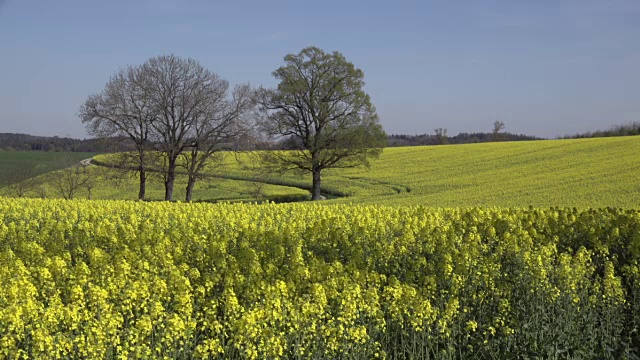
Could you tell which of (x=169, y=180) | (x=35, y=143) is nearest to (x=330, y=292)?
(x=169, y=180)

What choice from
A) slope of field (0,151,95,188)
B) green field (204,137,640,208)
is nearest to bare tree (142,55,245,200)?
green field (204,137,640,208)

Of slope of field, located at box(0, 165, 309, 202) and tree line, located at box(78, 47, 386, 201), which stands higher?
tree line, located at box(78, 47, 386, 201)

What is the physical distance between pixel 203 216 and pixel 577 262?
9.40 metres

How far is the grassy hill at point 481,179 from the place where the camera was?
25.8 m

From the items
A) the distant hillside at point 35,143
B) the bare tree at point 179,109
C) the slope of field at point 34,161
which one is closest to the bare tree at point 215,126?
the bare tree at point 179,109

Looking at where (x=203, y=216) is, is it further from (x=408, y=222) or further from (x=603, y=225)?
(x=603, y=225)

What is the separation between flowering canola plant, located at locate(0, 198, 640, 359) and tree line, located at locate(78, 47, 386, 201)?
2324cm

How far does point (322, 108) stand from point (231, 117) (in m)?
6.50

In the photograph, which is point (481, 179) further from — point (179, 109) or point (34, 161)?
point (34, 161)

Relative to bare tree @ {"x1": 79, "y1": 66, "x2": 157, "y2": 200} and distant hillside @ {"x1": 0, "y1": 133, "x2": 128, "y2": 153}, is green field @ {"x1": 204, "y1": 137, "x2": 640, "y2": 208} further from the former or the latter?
distant hillside @ {"x1": 0, "y1": 133, "x2": 128, "y2": 153}

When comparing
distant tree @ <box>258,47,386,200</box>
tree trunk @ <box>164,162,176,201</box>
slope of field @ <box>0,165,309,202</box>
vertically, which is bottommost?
slope of field @ <box>0,165,309,202</box>

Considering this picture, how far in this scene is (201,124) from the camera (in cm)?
3791

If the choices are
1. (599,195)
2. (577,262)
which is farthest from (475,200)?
(577,262)

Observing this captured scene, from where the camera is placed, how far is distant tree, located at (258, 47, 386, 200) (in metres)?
40.6
